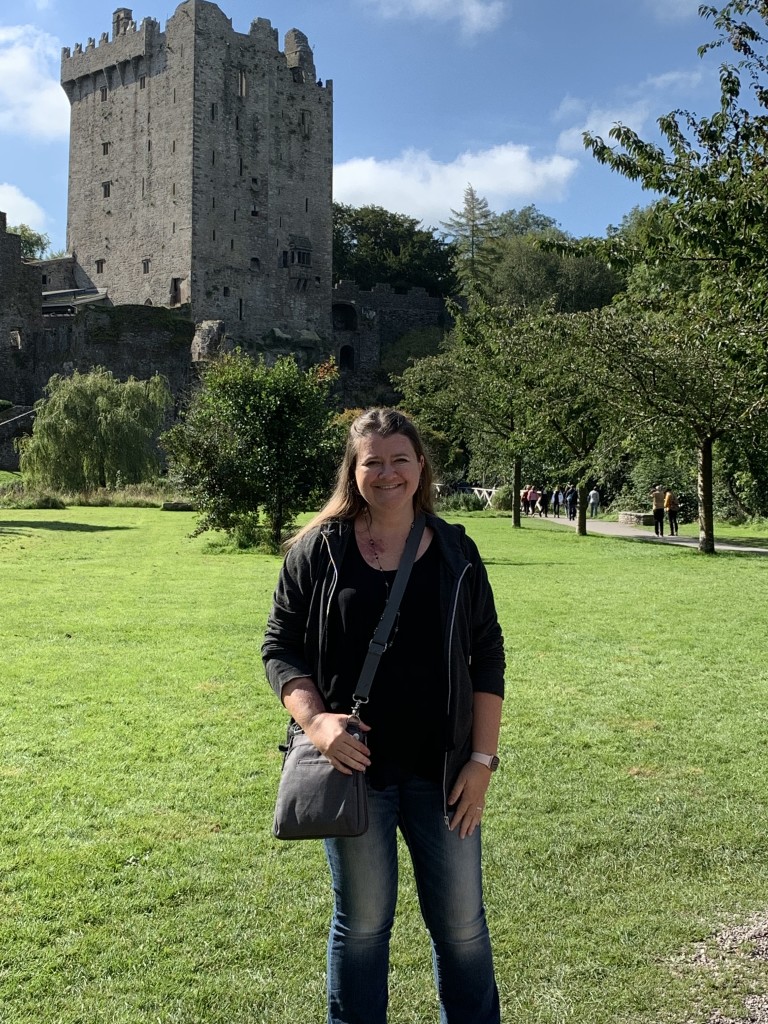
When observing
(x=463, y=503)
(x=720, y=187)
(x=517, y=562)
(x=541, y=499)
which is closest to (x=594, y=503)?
(x=541, y=499)

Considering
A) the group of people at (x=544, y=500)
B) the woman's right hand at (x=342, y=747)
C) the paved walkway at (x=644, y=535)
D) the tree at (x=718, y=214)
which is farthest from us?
the group of people at (x=544, y=500)

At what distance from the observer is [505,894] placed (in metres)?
3.73

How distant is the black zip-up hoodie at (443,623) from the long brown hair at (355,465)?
6cm

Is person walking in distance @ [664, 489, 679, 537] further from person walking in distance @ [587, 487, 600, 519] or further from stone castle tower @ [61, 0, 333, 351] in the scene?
stone castle tower @ [61, 0, 333, 351]

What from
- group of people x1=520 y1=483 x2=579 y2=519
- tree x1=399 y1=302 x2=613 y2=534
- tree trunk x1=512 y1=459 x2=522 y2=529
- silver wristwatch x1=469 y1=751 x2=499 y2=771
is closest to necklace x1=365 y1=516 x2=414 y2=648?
silver wristwatch x1=469 y1=751 x2=499 y2=771

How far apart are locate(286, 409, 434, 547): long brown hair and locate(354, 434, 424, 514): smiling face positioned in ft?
0.11

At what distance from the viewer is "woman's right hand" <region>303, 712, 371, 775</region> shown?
7.97ft

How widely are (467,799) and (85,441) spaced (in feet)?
114

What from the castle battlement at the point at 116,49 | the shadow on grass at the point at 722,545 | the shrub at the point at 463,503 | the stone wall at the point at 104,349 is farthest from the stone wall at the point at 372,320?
the shadow on grass at the point at 722,545

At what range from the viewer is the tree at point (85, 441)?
1364 inches

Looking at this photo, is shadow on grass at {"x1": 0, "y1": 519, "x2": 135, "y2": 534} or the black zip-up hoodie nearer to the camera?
the black zip-up hoodie

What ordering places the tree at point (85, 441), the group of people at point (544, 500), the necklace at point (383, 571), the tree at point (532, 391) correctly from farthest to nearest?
the group of people at point (544, 500)
the tree at point (85, 441)
the tree at point (532, 391)
the necklace at point (383, 571)

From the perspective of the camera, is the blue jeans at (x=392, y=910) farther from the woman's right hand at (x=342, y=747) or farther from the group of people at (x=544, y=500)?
the group of people at (x=544, y=500)

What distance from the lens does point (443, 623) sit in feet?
8.42
